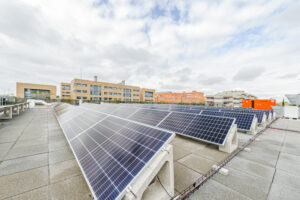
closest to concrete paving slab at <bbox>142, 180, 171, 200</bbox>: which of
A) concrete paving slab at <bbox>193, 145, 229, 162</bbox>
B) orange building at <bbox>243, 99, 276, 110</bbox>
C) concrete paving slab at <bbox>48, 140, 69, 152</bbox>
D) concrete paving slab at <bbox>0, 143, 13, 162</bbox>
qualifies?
concrete paving slab at <bbox>193, 145, 229, 162</bbox>

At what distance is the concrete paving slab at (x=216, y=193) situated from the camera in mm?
4371

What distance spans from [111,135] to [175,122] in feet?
23.7

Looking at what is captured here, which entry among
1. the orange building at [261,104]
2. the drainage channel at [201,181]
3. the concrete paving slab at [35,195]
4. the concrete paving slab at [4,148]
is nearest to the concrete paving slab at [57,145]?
the concrete paving slab at [4,148]

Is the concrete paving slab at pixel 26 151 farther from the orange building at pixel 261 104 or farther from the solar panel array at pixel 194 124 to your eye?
the orange building at pixel 261 104

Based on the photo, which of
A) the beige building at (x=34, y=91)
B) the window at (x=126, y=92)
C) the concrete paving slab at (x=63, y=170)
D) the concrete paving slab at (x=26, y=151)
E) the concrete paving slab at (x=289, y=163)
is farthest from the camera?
the beige building at (x=34, y=91)

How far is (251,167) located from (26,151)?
1477 cm

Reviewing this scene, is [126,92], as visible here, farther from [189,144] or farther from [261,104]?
[189,144]

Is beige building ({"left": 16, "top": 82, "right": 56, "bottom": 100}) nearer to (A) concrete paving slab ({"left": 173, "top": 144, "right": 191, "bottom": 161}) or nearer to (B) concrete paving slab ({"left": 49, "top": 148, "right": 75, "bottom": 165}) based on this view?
(B) concrete paving slab ({"left": 49, "top": 148, "right": 75, "bottom": 165})

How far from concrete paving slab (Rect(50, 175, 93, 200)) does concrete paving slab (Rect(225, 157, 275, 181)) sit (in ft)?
24.3

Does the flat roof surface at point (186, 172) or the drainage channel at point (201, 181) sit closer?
the drainage channel at point (201, 181)

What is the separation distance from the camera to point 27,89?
294 ft

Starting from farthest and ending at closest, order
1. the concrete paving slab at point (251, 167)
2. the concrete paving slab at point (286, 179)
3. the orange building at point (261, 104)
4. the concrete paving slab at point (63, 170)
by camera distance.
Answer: the orange building at point (261, 104) → the concrete paving slab at point (251, 167) → the concrete paving slab at point (63, 170) → the concrete paving slab at point (286, 179)

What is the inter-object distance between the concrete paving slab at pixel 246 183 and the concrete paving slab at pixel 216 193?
278 mm

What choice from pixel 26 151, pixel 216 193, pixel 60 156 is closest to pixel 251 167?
pixel 216 193
